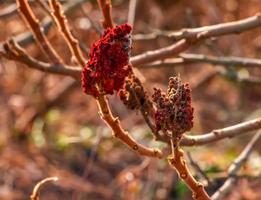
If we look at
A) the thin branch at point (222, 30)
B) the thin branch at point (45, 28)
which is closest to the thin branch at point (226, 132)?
the thin branch at point (222, 30)

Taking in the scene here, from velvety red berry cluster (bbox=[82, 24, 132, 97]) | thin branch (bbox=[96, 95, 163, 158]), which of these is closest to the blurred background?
thin branch (bbox=[96, 95, 163, 158])

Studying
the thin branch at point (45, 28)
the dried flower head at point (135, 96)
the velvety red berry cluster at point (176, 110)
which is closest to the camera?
the velvety red berry cluster at point (176, 110)

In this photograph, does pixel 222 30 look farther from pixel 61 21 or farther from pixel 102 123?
pixel 102 123

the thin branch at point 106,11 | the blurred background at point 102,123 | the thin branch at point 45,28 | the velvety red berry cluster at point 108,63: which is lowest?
the blurred background at point 102,123

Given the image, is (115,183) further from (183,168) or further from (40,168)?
(183,168)

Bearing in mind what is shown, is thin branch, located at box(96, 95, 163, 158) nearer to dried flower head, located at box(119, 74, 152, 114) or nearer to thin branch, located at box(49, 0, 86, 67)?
dried flower head, located at box(119, 74, 152, 114)

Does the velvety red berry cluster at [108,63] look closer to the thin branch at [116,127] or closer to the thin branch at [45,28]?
the thin branch at [116,127]
